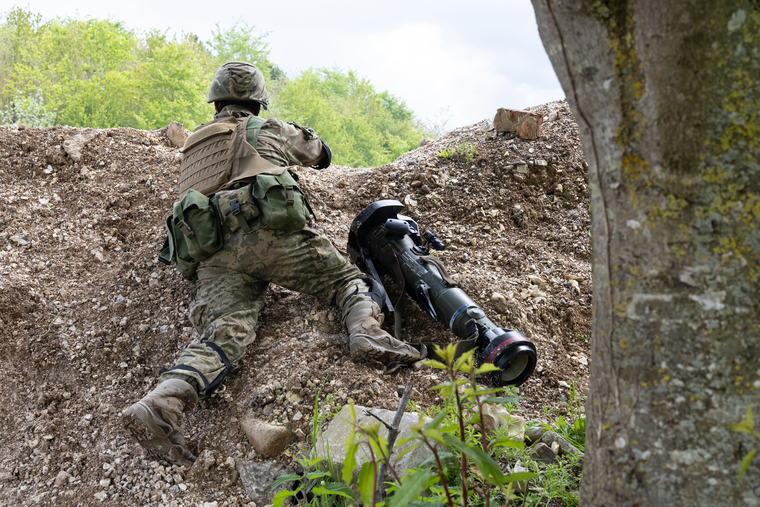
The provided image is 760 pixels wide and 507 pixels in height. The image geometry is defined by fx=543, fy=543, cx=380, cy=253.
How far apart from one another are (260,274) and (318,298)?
464 mm

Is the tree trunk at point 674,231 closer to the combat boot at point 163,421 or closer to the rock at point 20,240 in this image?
the combat boot at point 163,421

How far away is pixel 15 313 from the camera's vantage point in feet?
10.8

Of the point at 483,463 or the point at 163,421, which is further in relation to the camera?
the point at 163,421

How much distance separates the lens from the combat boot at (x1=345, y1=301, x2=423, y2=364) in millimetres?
2691

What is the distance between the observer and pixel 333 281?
3.15m

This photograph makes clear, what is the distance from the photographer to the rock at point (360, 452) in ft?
6.48

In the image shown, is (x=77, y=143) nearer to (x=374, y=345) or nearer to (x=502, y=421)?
(x=374, y=345)

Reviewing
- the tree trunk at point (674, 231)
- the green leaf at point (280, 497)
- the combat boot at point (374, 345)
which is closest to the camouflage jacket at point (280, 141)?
the combat boot at point (374, 345)

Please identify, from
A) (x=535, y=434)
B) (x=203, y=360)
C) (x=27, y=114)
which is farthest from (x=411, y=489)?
(x=27, y=114)

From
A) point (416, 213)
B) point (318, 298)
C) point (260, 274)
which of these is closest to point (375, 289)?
point (318, 298)

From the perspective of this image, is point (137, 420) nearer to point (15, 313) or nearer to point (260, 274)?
point (260, 274)

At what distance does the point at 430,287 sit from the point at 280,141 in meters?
1.30

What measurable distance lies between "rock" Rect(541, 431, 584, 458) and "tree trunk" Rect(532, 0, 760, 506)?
0.93m

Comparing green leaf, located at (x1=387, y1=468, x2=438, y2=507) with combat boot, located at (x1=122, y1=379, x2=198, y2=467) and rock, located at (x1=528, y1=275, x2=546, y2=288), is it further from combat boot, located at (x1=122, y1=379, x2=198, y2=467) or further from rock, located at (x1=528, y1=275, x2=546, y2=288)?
rock, located at (x1=528, y1=275, x2=546, y2=288)
